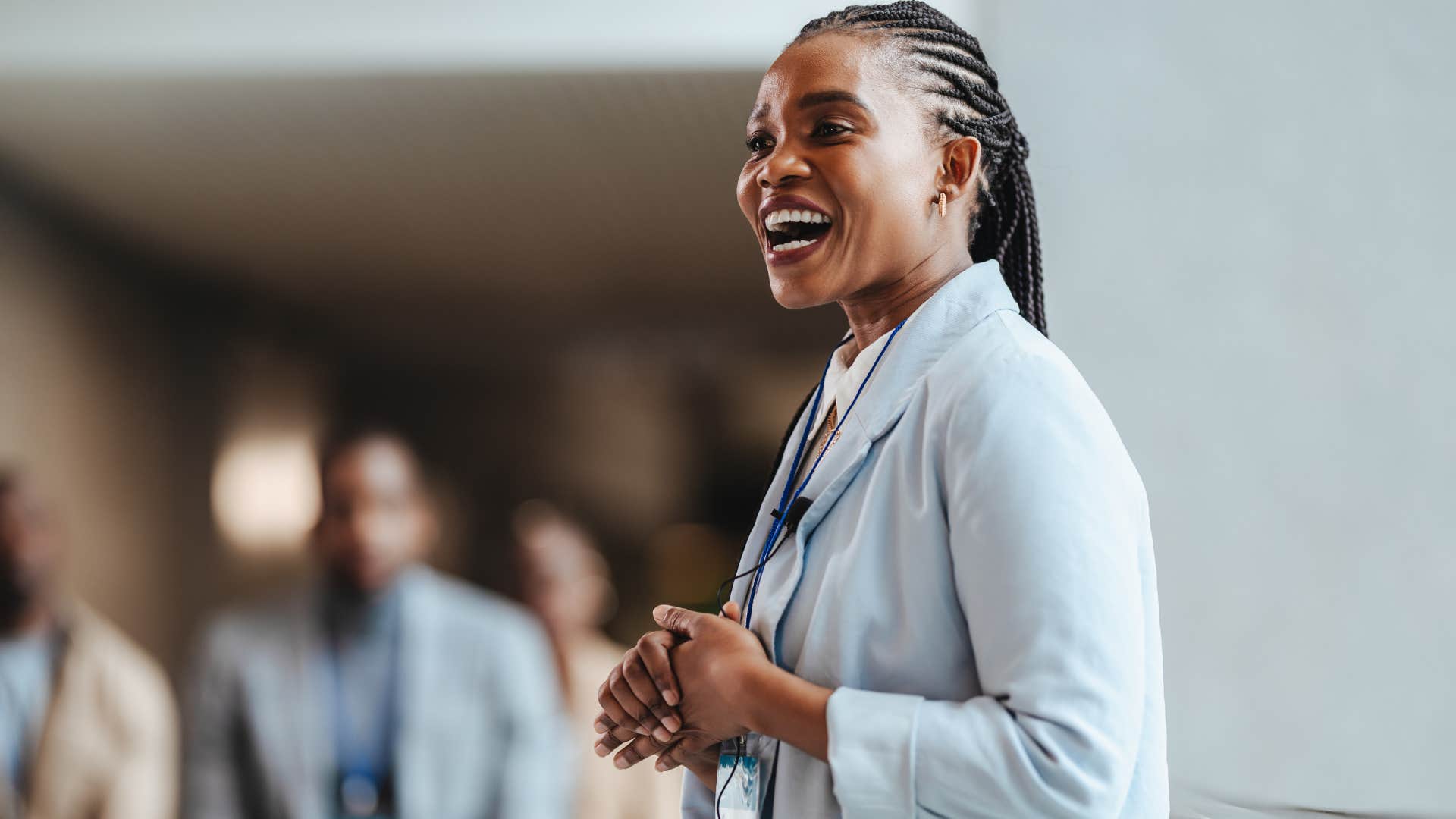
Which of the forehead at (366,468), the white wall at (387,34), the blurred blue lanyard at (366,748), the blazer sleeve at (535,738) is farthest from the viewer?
the forehead at (366,468)

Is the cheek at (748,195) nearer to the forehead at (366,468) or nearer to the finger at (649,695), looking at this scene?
the finger at (649,695)

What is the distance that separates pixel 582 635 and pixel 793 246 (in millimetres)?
2098

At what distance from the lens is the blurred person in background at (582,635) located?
107 inches

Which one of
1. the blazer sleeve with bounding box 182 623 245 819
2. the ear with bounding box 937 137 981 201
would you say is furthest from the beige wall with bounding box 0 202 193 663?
the ear with bounding box 937 137 981 201

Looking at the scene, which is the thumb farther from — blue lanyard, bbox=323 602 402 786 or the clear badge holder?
blue lanyard, bbox=323 602 402 786

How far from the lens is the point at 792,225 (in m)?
0.92

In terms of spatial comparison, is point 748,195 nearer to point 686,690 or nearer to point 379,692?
point 686,690

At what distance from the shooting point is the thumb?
2.77 feet

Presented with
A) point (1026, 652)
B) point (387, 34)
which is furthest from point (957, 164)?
point (387, 34)

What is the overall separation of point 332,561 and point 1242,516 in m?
2.38

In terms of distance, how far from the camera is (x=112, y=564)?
325cm

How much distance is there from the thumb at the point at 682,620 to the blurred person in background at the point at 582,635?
6.33 ft

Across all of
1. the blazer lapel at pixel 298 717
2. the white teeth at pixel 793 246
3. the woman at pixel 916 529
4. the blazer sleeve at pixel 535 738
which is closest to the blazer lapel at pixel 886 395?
the woman at pixel 916 529

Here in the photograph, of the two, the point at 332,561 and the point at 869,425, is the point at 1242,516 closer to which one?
the point at 869,425
